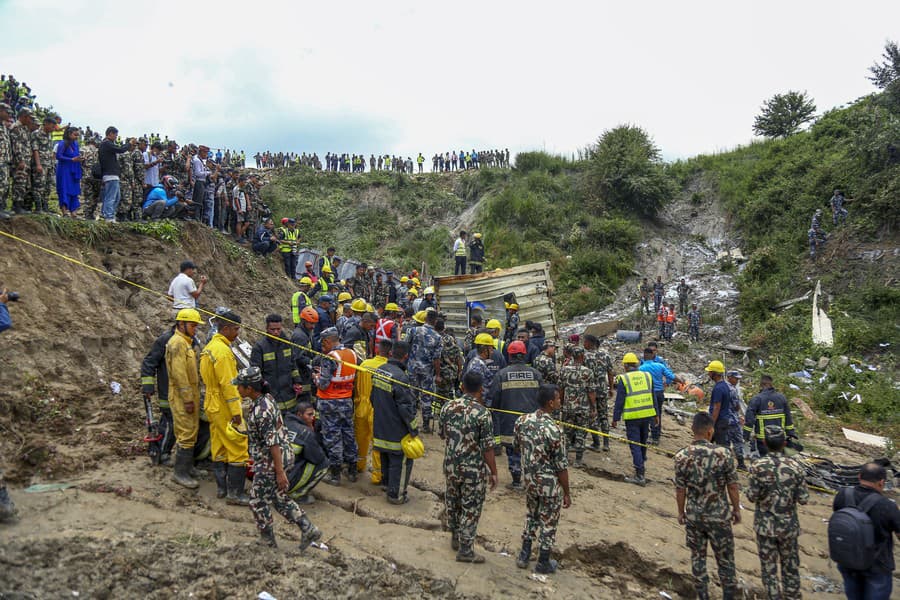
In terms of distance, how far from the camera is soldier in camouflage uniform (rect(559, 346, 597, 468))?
8.12 meters

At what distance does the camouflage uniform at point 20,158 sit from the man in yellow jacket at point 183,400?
4.42 m

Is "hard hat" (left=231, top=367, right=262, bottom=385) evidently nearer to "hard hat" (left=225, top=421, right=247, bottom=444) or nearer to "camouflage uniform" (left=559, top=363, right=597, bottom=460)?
"hard hat" (left=225, top=421, right=247, bottom=444)

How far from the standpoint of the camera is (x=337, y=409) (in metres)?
6.30

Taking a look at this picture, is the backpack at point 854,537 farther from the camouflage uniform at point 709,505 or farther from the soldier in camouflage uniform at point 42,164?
the soldier in camouflage uniform at point 42,164

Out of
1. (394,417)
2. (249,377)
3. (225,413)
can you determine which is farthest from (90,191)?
(394,417)

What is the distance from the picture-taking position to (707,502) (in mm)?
4711

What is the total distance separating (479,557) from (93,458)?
4.05 meters

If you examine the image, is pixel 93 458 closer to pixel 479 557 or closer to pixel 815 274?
pixel 479 557

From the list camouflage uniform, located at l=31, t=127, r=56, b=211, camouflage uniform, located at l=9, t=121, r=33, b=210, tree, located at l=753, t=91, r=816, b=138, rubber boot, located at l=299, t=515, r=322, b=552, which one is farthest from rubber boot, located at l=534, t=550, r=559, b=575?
tree, located at l=753, t=91, r=816, b=138

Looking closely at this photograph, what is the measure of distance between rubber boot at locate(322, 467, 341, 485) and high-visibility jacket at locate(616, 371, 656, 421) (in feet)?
13.3

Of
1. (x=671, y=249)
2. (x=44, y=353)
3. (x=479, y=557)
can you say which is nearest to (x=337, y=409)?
(x=479, y=557)

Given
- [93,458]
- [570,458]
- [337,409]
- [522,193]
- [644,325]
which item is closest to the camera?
[93,458]

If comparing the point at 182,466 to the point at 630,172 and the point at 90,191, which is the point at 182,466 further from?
the point at 630,172

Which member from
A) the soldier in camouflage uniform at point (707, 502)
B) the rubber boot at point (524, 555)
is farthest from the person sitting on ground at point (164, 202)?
the soldier in camouflage uniform at point (707, 502)
